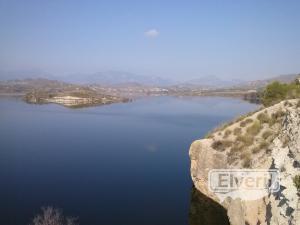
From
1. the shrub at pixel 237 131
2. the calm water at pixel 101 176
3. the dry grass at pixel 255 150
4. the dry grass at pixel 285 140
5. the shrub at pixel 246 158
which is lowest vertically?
the calm water at pixel 101 176

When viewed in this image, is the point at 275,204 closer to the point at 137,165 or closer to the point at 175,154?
the point at 137,165

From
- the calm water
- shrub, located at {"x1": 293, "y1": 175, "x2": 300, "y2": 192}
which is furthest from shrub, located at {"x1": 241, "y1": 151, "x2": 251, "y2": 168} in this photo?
shrub, located at {"x1": 293, "y1": 175, "x2": 300, "y2": 192}

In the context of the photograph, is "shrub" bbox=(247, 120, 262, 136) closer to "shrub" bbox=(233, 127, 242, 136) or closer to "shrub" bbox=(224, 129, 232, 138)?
"shrub" bbox=(233, 127, 242, 136)

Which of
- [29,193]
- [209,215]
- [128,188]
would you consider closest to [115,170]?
[128,188]

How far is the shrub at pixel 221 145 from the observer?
25.7 m

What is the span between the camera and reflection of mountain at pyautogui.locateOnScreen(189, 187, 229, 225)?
72.4 ft

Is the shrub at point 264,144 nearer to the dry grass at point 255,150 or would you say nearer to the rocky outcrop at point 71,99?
the dry grass at point 255,150

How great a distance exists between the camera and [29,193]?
110 feet

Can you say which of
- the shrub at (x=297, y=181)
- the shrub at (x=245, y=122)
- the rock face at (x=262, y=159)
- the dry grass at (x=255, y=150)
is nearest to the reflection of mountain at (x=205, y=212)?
the rock face at (x=262, y=159)

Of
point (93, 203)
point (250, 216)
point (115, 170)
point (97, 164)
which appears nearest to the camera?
point (250, 216)

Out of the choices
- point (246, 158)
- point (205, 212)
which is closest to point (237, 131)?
point (246, 158)

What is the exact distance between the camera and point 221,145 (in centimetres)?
2608

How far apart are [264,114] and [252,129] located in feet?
5.89

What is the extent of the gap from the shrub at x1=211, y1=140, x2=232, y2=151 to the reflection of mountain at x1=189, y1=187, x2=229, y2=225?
138 inches
